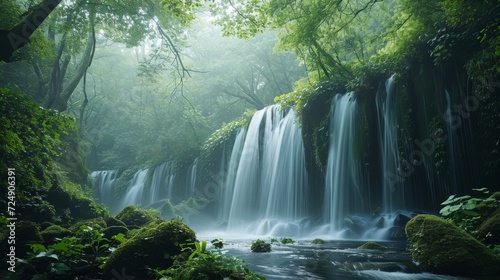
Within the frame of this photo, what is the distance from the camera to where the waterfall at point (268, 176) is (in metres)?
13.9

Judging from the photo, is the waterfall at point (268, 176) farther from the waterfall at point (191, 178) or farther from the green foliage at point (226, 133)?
the waterfall at point (191, 178)

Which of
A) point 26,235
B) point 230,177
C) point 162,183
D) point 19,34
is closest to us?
point 26,235

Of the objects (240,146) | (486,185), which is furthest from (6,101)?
(240,146)

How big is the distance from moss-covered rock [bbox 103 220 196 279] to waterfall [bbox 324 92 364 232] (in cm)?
838

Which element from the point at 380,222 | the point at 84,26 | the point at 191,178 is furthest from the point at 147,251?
the point at 191,178

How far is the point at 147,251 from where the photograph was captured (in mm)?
3783

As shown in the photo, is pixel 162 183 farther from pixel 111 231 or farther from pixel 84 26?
pixel 111 231

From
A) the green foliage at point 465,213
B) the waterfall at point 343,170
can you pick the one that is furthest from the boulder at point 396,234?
the green foliage at point 465,213

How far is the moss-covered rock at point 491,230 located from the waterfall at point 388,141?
17.3 feet

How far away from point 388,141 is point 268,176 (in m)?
6.59

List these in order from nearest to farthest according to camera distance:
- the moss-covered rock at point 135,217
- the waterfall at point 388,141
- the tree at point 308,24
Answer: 1. the moss-covered rock at point 135,217
2. the tree at point 308,24
3. the waterfall at point 388,141

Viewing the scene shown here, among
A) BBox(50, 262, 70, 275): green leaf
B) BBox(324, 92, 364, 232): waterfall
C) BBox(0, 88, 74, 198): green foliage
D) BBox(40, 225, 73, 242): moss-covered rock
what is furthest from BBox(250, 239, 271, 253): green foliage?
BBox(324, 92, 364, 232): waterfall

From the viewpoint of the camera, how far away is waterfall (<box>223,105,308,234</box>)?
13.9 m

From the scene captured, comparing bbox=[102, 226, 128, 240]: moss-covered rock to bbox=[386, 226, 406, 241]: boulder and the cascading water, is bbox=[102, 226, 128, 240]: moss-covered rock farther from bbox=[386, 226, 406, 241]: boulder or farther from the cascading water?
the cascading water
